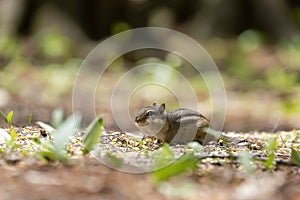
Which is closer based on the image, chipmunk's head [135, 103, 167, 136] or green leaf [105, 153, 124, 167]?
green leaf [105, 153, 124, 167]

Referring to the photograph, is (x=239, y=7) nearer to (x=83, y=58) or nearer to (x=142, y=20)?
(x=142, y=20)

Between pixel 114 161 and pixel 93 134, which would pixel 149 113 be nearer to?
pixel 93 134

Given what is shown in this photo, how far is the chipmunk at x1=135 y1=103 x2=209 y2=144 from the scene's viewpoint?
16.0ft

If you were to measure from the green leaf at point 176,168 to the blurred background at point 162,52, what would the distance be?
19.2 ft

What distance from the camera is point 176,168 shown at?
3635 millimetres

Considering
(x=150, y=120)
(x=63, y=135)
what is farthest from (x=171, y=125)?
(x=63, y=135)

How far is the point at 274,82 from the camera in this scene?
37.9 feet

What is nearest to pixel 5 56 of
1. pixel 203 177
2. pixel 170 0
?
pixel 170 0

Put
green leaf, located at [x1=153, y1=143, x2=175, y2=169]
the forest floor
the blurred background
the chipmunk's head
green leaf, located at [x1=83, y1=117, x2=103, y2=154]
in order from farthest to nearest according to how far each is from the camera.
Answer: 1. the blurred background
2. the chipmunk's head
3. green leaf, located at [x1=83, y1=117, x2=103, y2=154]
4. green leaf, located at [x1=153, y1=143, x2=175, y2=169]
5. the forest floor

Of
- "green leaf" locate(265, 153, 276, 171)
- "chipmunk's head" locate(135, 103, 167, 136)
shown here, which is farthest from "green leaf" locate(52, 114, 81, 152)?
"green leaf" locate(265, 153, 276, 171)

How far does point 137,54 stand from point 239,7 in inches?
113

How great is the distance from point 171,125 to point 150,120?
0.20m

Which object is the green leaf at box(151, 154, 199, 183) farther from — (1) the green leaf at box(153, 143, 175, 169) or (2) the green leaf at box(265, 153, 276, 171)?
(2) the green leaf at box(265, 153, 276, 171)

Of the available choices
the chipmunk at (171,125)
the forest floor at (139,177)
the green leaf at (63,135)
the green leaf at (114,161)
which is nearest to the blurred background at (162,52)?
the chipmunk at (171,125)
